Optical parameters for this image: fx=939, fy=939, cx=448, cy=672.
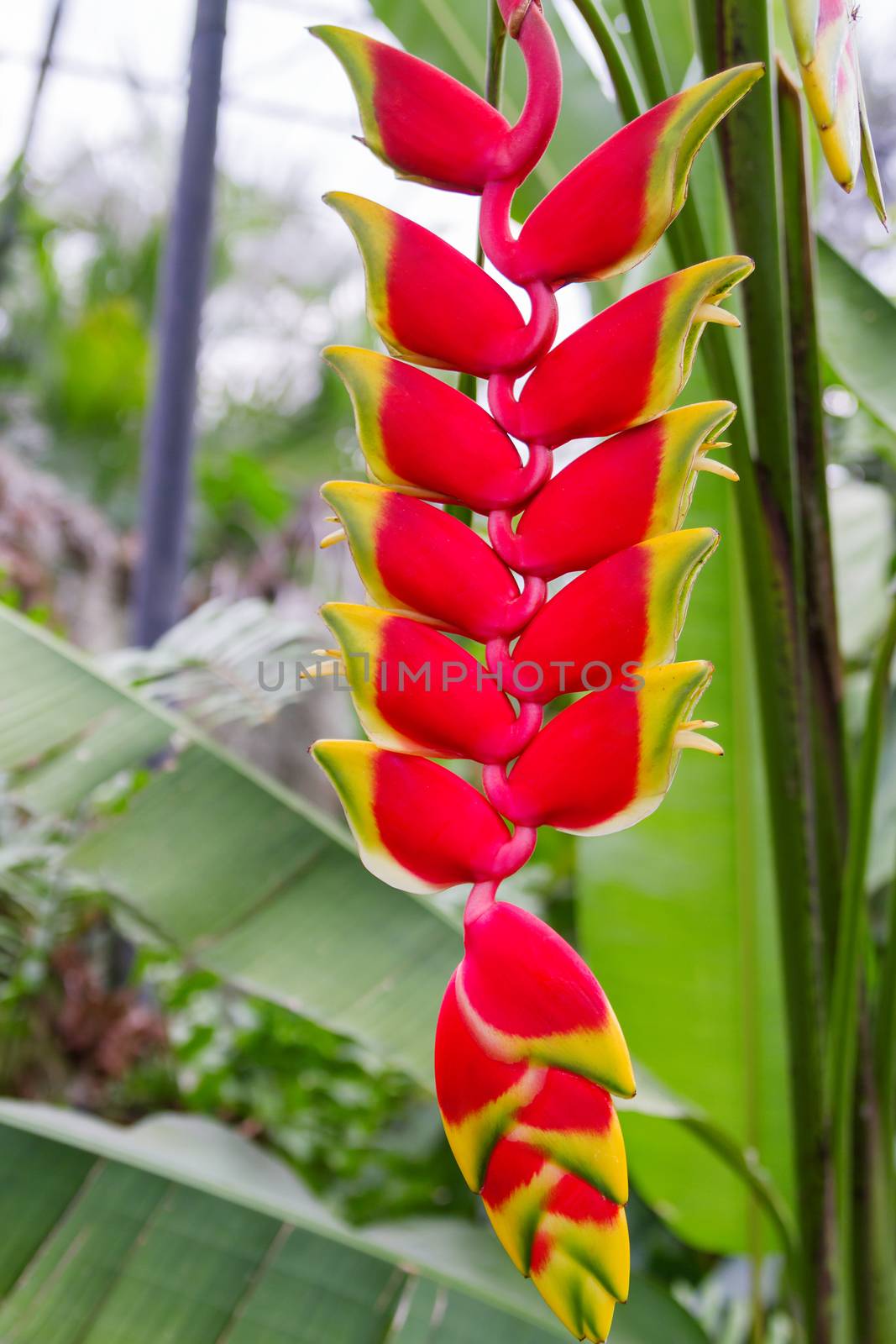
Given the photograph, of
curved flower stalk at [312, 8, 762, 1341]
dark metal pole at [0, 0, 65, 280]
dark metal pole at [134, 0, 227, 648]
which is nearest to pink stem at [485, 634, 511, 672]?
curved flower stalk at [312, 8, 762, 1341]

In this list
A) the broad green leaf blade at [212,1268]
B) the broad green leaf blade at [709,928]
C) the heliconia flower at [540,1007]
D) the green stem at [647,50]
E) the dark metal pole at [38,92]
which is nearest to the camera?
the heliconia flower at [540,1007]

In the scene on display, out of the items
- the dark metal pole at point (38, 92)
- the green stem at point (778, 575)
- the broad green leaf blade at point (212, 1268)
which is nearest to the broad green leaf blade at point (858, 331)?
the green stem at point (778, 575)

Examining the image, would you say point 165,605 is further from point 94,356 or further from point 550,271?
point 94,356

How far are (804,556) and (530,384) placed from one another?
0.85ft

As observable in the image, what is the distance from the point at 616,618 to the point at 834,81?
0.11 meters

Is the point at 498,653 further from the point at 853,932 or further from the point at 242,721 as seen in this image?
the point at 242,721

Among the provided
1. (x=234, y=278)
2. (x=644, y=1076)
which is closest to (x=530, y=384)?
(x=644, y=1076)

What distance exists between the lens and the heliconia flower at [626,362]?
184mm

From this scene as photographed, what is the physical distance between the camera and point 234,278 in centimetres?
276

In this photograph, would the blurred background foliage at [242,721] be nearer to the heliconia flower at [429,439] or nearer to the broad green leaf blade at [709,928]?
the broad green leaf blade at [709,928]

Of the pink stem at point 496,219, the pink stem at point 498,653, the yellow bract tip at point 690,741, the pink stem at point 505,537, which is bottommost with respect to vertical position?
the yellow bract tip at point 690,741

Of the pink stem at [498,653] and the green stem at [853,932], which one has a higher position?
the pink stem at [498,653]

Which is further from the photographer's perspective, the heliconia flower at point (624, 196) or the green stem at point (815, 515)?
the green stem at point (815, 515)

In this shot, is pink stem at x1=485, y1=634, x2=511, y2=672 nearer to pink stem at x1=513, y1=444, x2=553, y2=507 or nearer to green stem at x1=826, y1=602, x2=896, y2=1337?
pink stem at x1=513, y1=444, x2=553, y2=507
